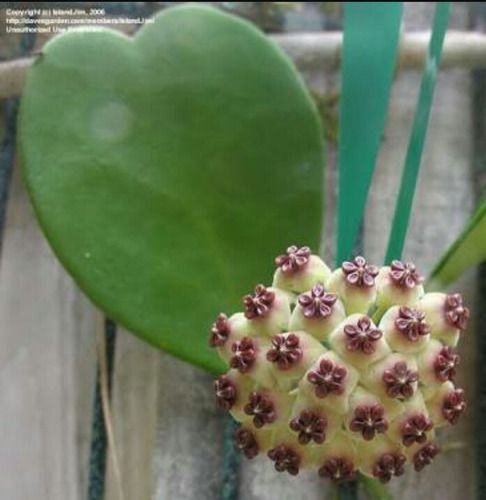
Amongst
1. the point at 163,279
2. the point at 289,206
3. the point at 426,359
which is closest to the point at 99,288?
the point at 163,279

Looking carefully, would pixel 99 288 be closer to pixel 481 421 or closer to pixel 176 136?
pixel 176 136

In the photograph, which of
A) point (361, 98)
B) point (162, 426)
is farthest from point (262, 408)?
point (361, 98)

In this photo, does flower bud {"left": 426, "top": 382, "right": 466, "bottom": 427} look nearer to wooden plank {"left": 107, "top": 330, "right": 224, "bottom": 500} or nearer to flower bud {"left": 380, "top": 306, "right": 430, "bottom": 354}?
flower bud {"left": 380, "top": 306, "right": 430, "bottom": 354}

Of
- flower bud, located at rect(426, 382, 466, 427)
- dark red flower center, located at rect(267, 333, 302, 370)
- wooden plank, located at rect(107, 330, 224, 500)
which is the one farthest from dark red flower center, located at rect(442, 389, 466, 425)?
wooden plank, located at rect(107, 330, 224, 500)

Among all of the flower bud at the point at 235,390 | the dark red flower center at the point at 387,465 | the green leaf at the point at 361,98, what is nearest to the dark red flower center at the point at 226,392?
the flower bud at the point at 235,390

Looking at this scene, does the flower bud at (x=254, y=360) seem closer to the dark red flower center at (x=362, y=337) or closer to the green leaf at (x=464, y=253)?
the dark red flower center at (x=362, y=337)

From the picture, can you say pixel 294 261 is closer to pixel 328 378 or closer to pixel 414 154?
pixel 328 378
